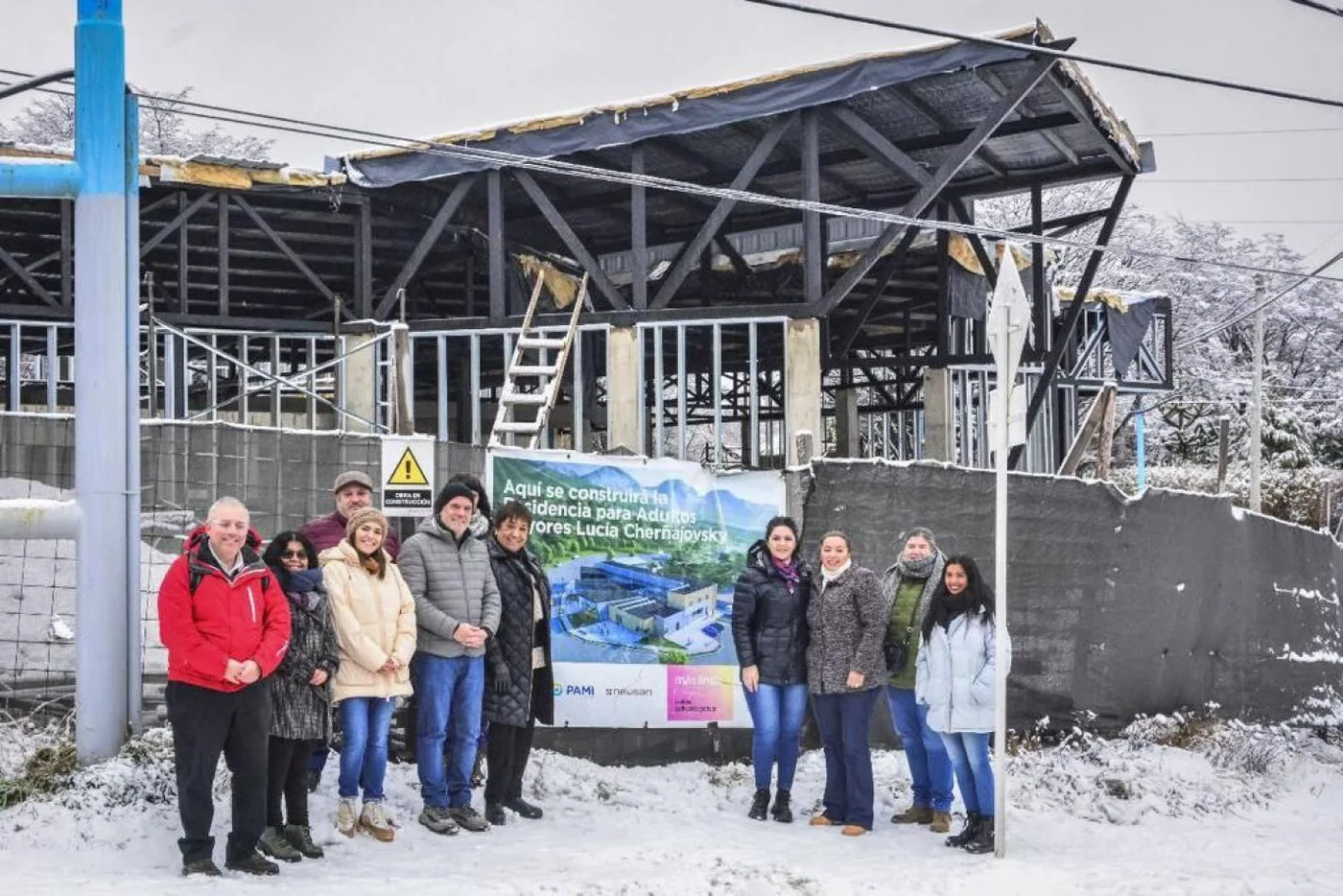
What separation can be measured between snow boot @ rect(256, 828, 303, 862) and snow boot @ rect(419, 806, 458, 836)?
0.83 meters

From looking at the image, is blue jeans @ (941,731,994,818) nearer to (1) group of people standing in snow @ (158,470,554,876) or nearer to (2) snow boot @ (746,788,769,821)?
(2) snow boot @ (746,788,769,821)

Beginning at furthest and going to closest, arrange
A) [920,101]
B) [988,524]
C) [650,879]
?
[920,101]
[988,524]
[650,879]

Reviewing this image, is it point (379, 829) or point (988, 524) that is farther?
point (988, 524)

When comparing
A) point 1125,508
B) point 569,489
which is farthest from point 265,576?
point 1125,508

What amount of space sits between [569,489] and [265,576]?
280 centimetres

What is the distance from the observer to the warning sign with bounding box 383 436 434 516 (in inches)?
337

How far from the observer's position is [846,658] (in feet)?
26.9

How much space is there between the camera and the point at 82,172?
749cm

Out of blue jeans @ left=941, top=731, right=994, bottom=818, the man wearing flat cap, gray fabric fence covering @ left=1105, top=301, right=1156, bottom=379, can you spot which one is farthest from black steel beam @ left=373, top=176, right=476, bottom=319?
gray fabric fence covering @ left=1105, top=301, right=1156, bottom=379

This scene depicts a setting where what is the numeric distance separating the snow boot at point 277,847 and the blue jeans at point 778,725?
279 cm

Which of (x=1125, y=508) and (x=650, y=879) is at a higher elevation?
(x=1125, y=508)

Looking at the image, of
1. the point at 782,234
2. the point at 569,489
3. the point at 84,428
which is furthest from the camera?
the point at 782,234

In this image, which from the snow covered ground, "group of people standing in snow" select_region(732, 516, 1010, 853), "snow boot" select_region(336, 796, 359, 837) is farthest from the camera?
"group of people standing in snow" select_region(732, 516, 1010, 853)

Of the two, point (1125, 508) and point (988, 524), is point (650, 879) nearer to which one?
point (988, 524)
